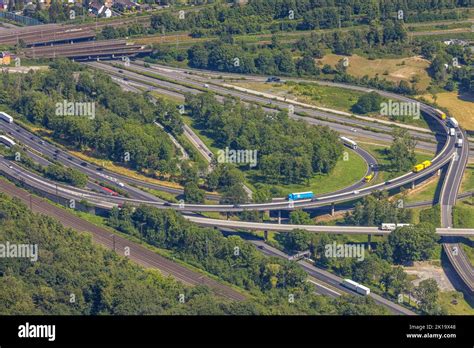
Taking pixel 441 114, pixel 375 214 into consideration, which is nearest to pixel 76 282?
pixel 375 214

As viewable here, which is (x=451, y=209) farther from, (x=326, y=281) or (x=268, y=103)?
(x=268, y=103)

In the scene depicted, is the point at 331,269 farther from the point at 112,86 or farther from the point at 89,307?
the point at 112,86

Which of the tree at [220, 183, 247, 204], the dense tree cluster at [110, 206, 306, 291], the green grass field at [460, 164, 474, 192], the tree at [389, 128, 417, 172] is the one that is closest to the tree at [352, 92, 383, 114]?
the tree at [389, 128, 417, 172]

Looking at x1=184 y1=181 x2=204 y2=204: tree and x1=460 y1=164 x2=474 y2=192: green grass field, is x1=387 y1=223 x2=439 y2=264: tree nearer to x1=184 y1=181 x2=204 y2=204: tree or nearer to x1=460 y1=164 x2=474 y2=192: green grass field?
x1=460 y1=164 x2=474 y2=192: green grass field

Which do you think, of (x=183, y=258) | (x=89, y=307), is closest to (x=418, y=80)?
(x=183, y=258)

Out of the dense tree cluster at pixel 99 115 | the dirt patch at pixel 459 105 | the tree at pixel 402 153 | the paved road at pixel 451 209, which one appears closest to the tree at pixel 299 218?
the paved road at pixel 451 209

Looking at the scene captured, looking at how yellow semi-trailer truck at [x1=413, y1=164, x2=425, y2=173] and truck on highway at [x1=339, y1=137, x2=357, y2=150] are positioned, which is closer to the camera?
yellow semi-trailer truck at [x1=413, y1=164, x2=425, y2=173]
